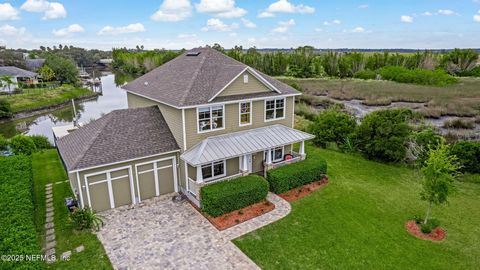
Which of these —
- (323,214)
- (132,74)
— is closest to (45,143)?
(323,214)

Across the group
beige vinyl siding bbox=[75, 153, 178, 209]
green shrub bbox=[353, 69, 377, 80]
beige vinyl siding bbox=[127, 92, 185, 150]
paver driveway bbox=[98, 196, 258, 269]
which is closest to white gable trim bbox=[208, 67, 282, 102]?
beige vinyl siding bbox=[127, 92, 185, 150]

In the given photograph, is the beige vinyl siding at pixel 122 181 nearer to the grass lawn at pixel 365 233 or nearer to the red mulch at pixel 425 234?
the grass lawn at pixel 365 233

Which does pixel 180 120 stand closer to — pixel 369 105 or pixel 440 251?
pixel 440 251

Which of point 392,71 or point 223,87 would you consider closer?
point 223,87

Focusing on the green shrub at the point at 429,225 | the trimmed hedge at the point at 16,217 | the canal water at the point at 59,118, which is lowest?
the canal water at the point at 59,118

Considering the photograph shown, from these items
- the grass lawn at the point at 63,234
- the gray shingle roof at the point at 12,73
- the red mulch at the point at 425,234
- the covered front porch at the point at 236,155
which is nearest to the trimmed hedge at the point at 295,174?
the covered front porch at the point at 236,155

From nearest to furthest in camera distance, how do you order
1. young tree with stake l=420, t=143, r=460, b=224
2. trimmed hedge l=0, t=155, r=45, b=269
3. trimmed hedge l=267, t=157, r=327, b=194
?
1. trimmed hedge l=0, t=155, r=45, b=269
2. young tree with stake l=420, t=143, r=460, b=224
3. trimmed hedge l=267, t=157, r=327, b=194

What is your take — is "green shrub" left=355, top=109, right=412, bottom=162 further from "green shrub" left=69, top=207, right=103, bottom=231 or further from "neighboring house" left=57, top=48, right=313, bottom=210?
"green shrub" left=69, top=207, right=103, bottom=231
